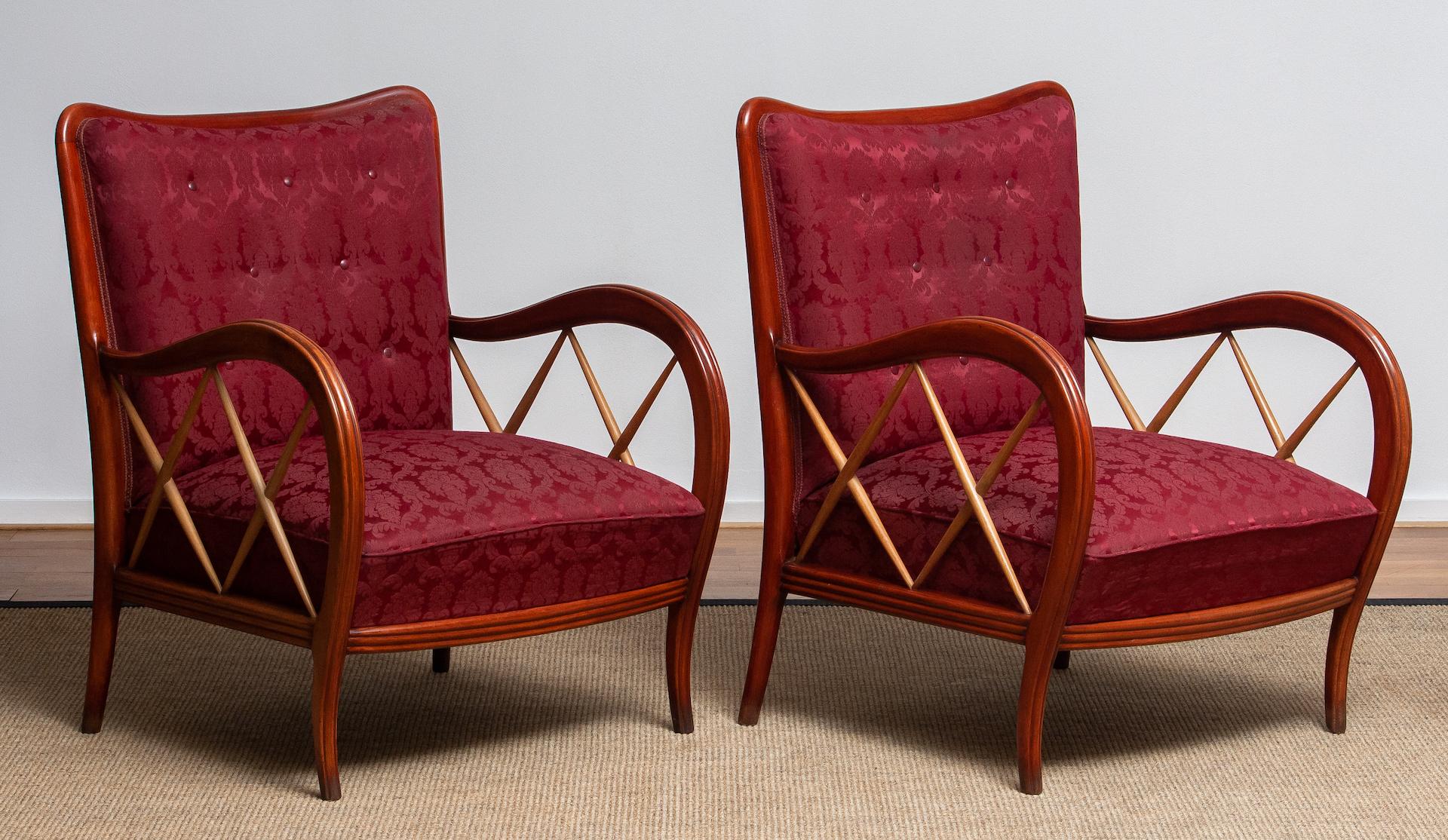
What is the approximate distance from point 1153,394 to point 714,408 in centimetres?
185

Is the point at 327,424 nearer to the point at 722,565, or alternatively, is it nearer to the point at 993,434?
the point at 993,434

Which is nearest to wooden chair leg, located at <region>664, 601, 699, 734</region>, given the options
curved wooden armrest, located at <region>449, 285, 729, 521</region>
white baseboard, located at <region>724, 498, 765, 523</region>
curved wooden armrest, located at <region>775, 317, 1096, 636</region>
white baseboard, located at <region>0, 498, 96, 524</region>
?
curved wooden armrest, located at <region>449, 285, 729, 521</region>

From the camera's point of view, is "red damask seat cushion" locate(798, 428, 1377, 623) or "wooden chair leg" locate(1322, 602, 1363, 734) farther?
"wooden chair leg" locate(1322, 602, 1363, 734)

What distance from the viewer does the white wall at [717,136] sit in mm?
3463

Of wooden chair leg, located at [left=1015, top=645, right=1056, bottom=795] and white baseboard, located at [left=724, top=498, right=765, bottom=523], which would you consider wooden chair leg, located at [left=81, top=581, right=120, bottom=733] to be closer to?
wooden chair leg, located at [left=1015, top=645, right=1056, bottom=795]

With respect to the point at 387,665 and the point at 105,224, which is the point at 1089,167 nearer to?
the point at 387,665

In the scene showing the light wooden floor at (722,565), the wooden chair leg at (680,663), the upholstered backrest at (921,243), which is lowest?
the light wooden floor at (722,565)

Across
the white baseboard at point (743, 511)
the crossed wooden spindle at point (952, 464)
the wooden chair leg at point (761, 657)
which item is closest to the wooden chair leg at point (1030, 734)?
the crossed wooden spindle at point (952, 464)

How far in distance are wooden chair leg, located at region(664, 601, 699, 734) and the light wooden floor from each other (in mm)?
791

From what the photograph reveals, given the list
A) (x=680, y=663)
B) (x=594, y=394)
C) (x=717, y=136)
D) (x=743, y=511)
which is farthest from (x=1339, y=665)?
(x=717, y=136)

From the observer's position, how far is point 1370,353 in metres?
2.17

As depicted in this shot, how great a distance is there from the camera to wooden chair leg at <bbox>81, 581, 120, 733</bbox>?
2170 millimetres

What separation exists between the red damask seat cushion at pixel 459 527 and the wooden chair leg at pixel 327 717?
6 cm

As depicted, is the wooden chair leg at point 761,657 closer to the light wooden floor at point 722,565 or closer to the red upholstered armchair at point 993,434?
the red upholstered armchair at point 993,434
